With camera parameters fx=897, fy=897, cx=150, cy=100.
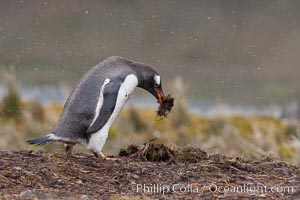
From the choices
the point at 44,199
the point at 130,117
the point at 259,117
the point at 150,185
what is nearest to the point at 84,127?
the point at 150,185

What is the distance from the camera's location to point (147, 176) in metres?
8.81

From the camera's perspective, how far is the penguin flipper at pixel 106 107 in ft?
31.1

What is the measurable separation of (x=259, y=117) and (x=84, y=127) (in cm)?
2266

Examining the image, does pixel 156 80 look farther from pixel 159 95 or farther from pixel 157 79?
pixel 159 95

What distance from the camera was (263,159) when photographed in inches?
407

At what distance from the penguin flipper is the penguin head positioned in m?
0.72

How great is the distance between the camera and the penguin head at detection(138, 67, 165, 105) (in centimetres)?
1026

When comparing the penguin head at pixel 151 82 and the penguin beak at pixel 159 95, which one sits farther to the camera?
the penguin beak at pixel 159 95

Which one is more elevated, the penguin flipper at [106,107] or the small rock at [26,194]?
the penguin flipper at [106,107]

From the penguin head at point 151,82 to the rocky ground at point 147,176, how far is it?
0.76 m

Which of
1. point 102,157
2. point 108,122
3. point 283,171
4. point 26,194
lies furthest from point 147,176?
point 283,171

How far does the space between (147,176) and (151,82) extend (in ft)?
6.12

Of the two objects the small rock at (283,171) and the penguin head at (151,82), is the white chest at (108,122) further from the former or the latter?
the small rock at (283,171)

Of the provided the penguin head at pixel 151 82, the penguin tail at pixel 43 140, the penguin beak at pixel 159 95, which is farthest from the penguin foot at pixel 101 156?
the penguin beak at pixel 159 95
